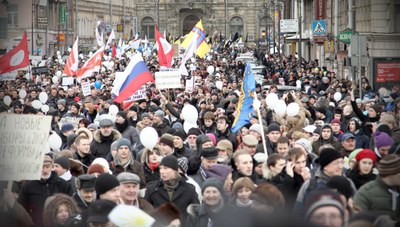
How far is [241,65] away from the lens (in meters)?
50.3

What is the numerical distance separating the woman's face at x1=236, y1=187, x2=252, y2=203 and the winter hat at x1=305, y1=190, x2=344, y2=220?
6.10ft

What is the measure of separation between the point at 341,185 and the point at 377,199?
294 millimetres

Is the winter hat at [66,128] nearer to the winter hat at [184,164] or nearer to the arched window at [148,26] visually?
the winter hat at [184,164]

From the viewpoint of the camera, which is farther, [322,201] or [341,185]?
[341,185]

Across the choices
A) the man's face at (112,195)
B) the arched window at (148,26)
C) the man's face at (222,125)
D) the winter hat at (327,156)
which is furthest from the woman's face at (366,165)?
the arched window at (148,26)

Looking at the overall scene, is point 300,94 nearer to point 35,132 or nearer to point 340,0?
point 35,132

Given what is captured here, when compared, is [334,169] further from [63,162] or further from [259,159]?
[63,162]

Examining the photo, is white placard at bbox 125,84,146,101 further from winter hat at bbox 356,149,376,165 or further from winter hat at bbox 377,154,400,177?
winter hat at bbox 377,154,400,177

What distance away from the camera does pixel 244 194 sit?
8.52 metres

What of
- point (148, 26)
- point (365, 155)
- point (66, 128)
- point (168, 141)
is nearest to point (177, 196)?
point (365, 155)

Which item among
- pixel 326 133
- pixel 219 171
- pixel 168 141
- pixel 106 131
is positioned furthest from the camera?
pixel 106 131

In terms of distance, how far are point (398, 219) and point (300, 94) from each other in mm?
16480

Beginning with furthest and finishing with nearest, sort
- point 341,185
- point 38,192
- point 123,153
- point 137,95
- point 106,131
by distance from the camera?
point 137,95 → point 106,131 → point 123,153 → point 38,192 → point 341,185

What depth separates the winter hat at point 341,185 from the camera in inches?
321
